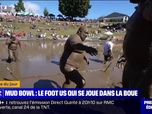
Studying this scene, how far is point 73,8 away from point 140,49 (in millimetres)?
62598

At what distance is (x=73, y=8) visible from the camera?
212ft

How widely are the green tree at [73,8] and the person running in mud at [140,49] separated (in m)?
61.8

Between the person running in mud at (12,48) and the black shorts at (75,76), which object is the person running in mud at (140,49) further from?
the person running in mud at (12,48)

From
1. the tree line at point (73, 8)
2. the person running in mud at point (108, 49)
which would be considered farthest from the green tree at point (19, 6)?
the person running in mud at point (108, 49)

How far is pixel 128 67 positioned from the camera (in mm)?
3410

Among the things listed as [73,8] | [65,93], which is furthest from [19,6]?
[65,93]

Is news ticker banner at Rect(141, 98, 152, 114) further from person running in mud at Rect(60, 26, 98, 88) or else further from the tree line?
the tree line

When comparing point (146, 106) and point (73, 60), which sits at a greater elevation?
point (73, 60)

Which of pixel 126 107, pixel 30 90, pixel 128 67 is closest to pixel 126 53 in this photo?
pixel 128 67

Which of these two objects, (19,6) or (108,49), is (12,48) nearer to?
(108,49)

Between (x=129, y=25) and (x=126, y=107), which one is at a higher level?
(x=129, y=25)

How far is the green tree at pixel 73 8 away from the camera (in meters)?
64.3

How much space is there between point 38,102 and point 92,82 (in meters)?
5.74

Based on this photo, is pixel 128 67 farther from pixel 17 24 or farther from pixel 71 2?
pixel 71 2
